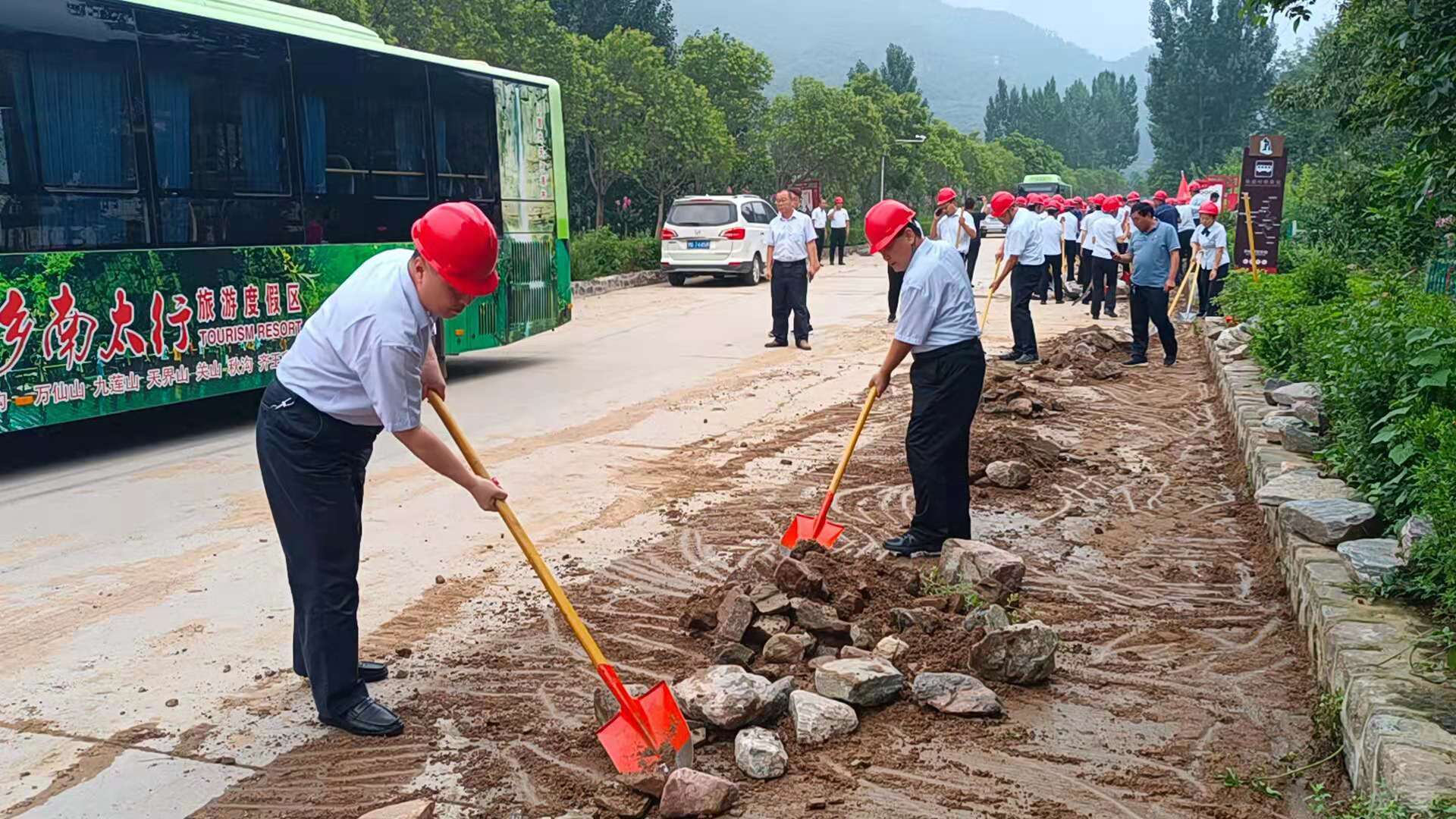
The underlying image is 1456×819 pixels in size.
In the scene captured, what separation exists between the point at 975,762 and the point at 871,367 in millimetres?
9154

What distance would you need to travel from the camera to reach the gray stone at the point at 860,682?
13.5 ft

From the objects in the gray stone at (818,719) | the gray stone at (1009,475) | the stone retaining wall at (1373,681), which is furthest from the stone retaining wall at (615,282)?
the gray stone at (818,719)

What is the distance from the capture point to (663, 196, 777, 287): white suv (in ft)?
76.8

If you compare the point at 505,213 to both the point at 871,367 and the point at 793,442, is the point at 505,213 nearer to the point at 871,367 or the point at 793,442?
the point at 871,367

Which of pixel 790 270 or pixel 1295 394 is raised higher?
pixel 790 270

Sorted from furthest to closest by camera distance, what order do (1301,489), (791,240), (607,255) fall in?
(607,255)
(791,240)
(1301,489)

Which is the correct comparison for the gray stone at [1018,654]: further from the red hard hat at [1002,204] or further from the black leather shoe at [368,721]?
the red hard hat at [1002,204]

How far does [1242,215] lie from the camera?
677 inches

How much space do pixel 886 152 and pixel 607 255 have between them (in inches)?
892

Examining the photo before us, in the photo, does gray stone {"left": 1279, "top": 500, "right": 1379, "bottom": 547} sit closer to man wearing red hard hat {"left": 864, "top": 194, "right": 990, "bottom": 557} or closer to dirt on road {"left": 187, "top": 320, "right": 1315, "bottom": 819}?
dirt on road {"left": 187, "top": 320, "right": 1315, "bottom": 819}

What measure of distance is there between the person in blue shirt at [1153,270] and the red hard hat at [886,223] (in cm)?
769

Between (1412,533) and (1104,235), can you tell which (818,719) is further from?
(1104,235)

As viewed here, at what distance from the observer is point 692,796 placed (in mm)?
3428

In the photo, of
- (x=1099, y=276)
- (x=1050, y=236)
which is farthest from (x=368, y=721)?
(x=1050, y=236)
